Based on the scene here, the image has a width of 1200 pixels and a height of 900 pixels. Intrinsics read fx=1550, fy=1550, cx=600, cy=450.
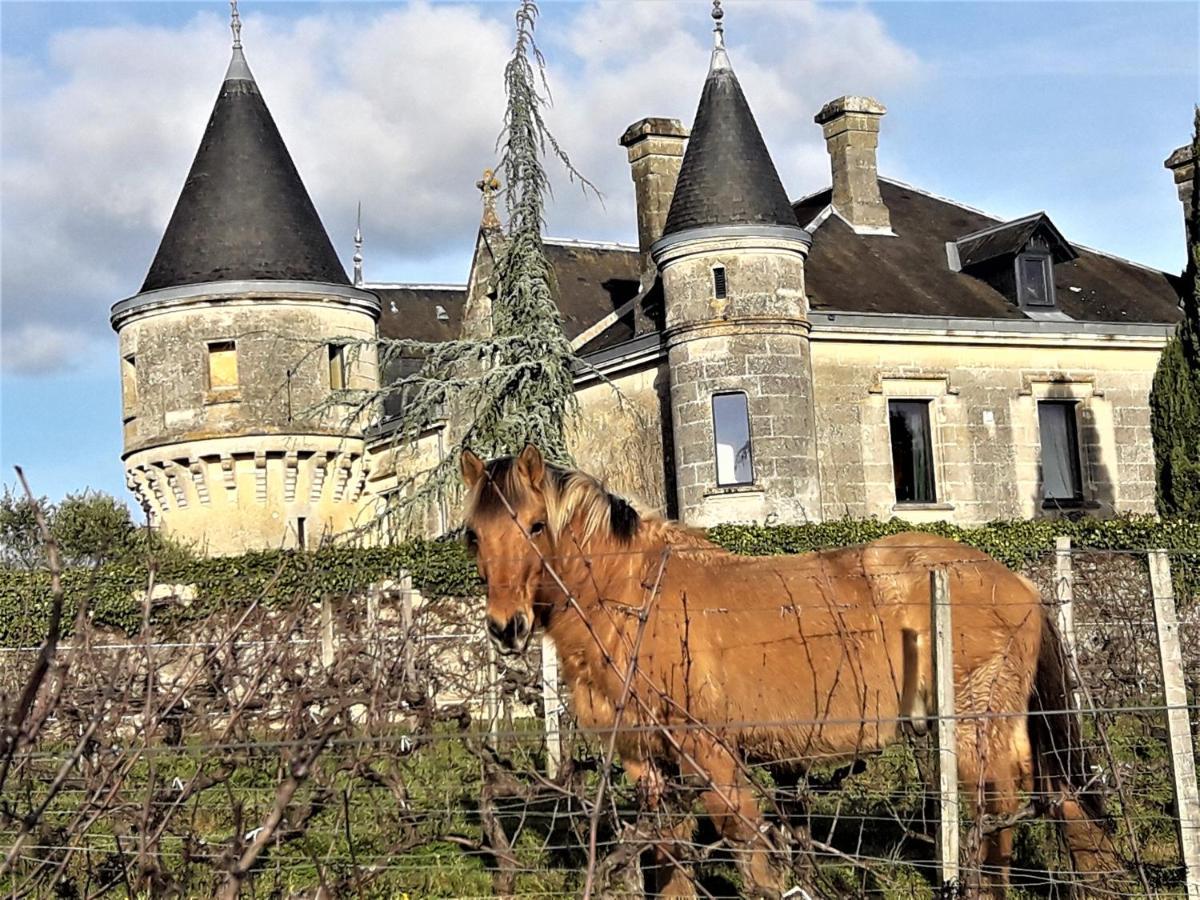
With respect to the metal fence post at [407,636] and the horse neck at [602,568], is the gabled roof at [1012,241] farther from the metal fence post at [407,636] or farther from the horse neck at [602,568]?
the horse neck at [602,568]

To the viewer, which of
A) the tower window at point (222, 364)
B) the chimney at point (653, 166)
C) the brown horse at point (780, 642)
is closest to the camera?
the brown horse at point (780, 642)

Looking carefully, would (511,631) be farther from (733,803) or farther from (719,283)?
(719,283)

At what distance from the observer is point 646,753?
265 inches

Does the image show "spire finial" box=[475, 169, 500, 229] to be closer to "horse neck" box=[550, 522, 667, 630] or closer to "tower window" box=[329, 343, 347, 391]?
"tower window" box=[329, 343, 347, 391]

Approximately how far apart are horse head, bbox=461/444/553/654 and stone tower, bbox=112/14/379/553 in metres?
19.7

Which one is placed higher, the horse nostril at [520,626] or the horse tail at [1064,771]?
the horse nostril at [520,626]

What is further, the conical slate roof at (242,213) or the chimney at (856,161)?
the chimney at (856,161)

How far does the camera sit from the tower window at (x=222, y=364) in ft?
89.1

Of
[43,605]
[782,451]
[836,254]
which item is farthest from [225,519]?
[836,254]

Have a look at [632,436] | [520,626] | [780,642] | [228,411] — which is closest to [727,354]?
[632,436]

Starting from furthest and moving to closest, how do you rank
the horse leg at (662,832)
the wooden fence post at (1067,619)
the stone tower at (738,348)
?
the stone tower at (738,348) < the wooden fence post at (1067,619) < the horse leg at (662,832)

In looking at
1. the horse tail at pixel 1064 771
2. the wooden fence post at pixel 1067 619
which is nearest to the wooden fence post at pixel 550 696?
the wooden fence post at pixel 1067 619

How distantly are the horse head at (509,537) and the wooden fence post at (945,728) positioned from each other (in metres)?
1.73

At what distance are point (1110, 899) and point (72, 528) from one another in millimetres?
35970
